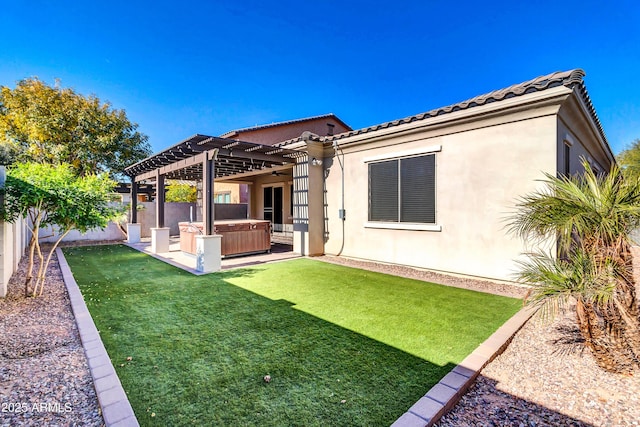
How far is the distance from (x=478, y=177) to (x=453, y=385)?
557 cm

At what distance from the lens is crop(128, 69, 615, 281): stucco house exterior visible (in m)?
6.32

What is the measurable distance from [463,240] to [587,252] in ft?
13.5

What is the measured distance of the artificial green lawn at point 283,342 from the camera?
8.63 feet

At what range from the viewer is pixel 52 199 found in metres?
5.38

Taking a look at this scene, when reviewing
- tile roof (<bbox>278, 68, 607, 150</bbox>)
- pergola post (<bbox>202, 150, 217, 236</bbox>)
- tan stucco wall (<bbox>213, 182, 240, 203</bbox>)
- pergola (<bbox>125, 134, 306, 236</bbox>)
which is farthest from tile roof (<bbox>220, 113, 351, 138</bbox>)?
tile roof (<bbox>278, 68, 607, 150</bbox>)

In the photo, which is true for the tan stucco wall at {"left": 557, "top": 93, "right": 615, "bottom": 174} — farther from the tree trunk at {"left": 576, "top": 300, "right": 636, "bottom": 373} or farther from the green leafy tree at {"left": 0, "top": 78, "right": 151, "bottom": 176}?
the green leafy tree at {"left": 0, "top": 78, "right": 151, "bottom": 176}

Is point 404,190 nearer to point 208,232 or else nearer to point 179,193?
point 208,232

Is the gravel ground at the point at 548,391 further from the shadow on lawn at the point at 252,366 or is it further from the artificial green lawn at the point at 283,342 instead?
the artificial green lawn at the point at 283,342

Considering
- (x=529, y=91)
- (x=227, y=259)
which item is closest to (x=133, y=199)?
(x=227, y=259)

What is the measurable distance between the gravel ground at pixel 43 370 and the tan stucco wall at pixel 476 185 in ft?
24.5

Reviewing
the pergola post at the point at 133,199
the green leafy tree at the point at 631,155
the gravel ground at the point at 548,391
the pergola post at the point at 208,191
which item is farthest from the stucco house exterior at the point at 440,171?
the green leafy tree at the point at 631,155

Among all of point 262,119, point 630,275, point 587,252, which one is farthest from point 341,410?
point 262,119

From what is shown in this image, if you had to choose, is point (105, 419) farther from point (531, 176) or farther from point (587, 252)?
point (531, 176)

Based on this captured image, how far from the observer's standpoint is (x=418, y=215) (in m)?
8.24
